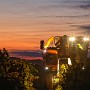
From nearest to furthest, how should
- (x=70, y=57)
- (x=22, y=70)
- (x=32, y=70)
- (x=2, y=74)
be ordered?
(x=2, y=74), (x=22, y=70), (x=70, y=57), (x=32, y=70)

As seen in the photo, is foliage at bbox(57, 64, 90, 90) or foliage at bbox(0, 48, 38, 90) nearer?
foliage at bbox(0, 48, 38, 90)

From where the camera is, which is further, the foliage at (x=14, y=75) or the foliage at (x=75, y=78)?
the foliage at (x=75, y=78)

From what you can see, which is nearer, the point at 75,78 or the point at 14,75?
the point at 75,78

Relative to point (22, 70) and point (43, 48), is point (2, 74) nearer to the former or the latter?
point (22, 70)

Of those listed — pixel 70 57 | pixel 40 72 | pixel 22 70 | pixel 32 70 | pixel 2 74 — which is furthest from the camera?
pixel 40 72

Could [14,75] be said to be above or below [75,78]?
above

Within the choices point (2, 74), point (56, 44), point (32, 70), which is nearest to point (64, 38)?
point (56, 44)

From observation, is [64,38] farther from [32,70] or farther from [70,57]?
[32,70]

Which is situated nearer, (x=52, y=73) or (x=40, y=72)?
(x=52, y=73)

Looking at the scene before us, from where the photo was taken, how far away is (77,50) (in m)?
23.9

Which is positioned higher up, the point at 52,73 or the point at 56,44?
the point at 56,44

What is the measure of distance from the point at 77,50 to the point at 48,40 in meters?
2.32

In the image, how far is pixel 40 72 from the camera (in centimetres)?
2925

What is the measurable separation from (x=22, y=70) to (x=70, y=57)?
10.8 feet
